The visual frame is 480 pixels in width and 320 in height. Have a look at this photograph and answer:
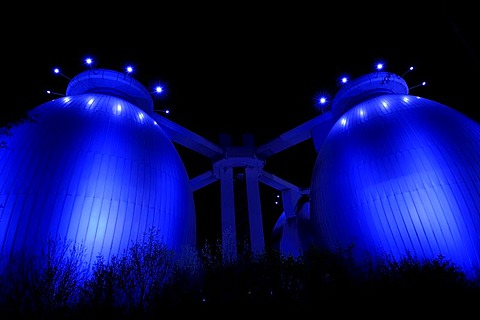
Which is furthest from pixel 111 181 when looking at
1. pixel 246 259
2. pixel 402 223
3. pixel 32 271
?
pixel 402 223

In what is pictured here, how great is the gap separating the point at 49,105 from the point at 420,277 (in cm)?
1579

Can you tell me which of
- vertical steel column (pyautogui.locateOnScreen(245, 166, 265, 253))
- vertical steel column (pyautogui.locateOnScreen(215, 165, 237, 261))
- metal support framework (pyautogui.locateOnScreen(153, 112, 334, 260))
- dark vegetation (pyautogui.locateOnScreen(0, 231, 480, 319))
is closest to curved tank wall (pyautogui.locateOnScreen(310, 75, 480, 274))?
dark vegetation (pyautogui.locateOnScreen(0, 231, 480, 319))

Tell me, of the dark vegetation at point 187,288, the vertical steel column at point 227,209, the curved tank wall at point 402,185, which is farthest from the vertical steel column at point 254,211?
the dark vegetation at point 187,288

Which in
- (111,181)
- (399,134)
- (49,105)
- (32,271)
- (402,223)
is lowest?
(32,271)

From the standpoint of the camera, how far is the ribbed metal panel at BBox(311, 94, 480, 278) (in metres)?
10.6

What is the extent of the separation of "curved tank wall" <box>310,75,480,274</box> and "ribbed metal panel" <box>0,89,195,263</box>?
6.49 m

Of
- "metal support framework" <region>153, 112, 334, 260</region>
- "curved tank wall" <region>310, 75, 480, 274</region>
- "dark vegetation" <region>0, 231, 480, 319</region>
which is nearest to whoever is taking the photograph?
"dark vegetation" <region>0, 231, 480, 319</region>

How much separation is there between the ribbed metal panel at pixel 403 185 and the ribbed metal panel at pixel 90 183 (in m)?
6.43

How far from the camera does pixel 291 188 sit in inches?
1038

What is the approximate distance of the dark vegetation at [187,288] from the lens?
8.52 metres

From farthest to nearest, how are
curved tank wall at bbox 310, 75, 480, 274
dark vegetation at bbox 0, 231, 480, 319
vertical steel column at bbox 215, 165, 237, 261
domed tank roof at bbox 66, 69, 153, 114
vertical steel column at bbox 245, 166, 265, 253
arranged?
vertical steel column at bbox 245, 166, 265, 253 < vertical steel column at bbox 215, 165, 237, 261 < domed tank roof at bbox 66, 69, 153, 114 < curved tank wall at bbox 310, 75, 480, 274 < dark vegetation at bbox 0, 231, 480, 319

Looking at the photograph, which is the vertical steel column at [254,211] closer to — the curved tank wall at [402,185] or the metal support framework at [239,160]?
the metal support framework at [239,160]

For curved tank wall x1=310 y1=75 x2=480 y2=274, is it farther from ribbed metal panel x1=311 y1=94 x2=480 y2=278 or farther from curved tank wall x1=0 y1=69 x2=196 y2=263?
curved tank wall x1=0 y1=69 x2=196 y2=263

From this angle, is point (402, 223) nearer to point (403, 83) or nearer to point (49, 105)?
point (403, 83)
